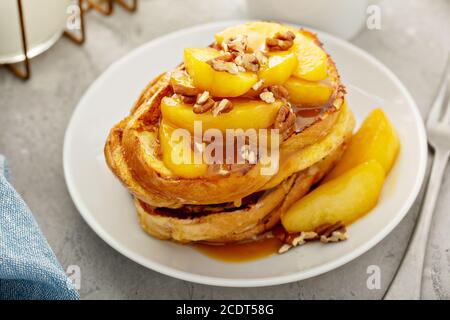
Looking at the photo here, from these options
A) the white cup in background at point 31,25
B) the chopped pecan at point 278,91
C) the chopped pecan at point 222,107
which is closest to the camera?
the chopped pecan at point 222,107

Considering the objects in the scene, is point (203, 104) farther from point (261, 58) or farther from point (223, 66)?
point (261, 58)

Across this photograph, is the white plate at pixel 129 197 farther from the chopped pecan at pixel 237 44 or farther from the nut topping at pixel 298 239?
the chopped pecan at pixel 237 44

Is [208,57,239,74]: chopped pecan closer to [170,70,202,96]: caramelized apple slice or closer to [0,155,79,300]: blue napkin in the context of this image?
[170,70,202,96]: caramelized apple slice

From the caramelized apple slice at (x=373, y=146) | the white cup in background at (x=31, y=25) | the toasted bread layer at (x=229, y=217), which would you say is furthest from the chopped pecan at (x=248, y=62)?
the white cup in background at (x=31, y=25)

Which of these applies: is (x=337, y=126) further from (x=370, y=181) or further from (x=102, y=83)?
(x=102, y=83)

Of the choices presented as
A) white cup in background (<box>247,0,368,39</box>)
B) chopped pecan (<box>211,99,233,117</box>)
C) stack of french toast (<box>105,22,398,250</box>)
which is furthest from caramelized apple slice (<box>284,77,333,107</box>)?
white cup in background (<box>247,0,368,39</box>)

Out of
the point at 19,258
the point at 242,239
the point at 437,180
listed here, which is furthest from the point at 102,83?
the point at 437,180
